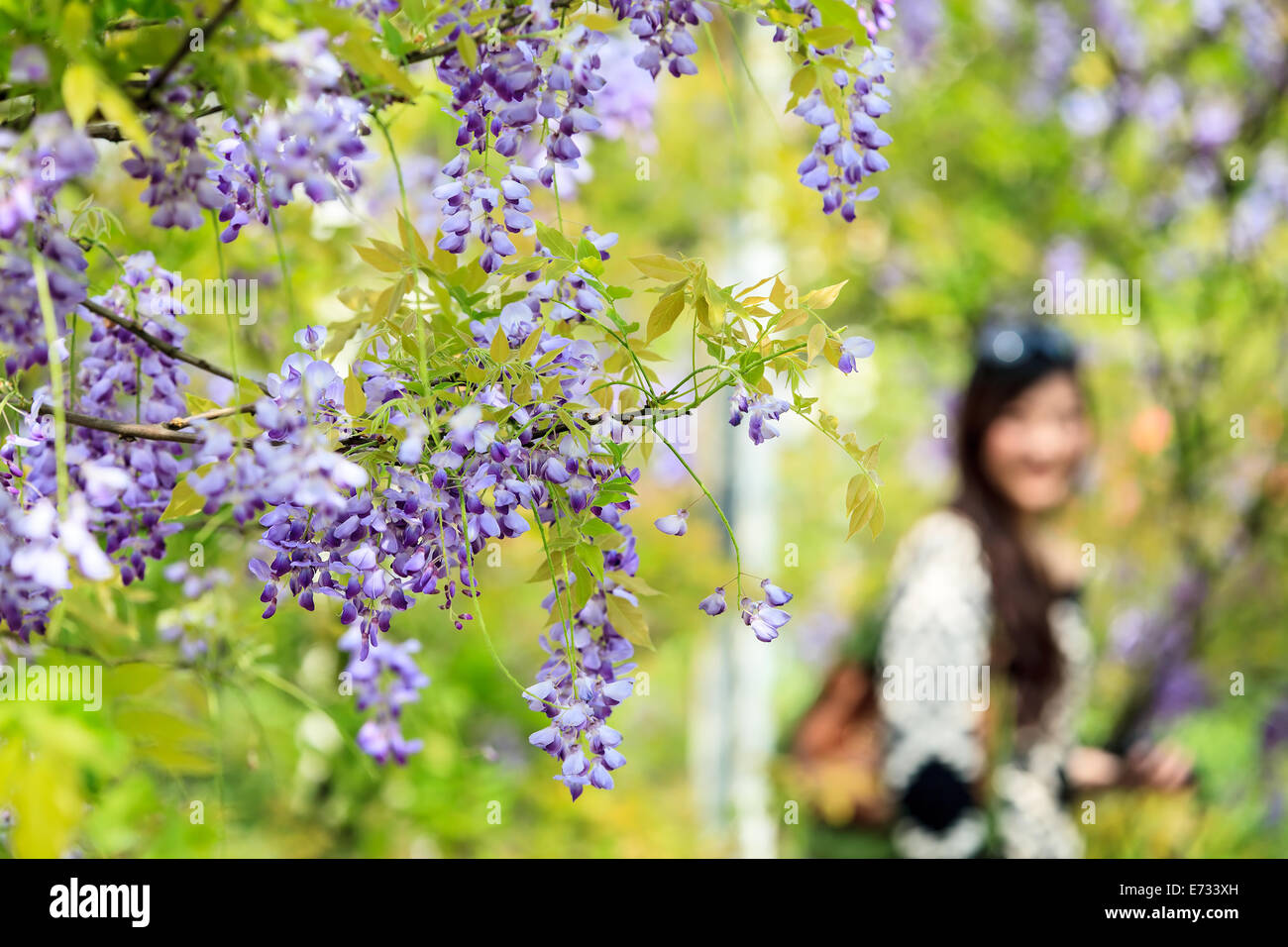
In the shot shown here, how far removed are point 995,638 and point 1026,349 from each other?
0.77 meters

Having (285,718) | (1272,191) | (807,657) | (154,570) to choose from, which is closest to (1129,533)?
(1272,191)

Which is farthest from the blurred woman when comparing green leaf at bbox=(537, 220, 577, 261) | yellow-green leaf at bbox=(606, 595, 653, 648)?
green leaf at bbox=(537, 220, 577, 261)

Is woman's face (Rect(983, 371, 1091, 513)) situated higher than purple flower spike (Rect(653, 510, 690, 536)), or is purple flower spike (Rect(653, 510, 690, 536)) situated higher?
woman's face (Rect(983, 371, 1091, 513))

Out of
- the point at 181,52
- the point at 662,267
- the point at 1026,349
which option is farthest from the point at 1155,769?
the point at 181,52

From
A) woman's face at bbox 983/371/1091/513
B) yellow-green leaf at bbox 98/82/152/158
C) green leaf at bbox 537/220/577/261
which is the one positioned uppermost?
woman's face at bbox 983/371/1091/513

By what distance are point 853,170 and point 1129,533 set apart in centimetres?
355

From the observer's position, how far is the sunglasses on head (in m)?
3.04

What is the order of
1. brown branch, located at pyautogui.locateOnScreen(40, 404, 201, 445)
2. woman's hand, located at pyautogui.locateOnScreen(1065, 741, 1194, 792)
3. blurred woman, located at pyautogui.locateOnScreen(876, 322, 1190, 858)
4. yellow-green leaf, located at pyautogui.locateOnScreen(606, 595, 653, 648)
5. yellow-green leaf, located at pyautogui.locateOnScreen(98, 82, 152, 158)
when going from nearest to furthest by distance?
yellow-green leaf, located at pyautogui.locateOnScreen(98, 82, 152, 158) < brown branch, located at pyautogui.locateOnScreen(40, 404, 201, 445) < yellow-green leaf, located at pyautogui.locateOnScreen(606, 595, 653, 648) < blurred woman, located at pyautogui.locateOnScreen(876, 322, 1190, 858) < woman's hand, located at pyautogui.locateOnScreen(1065, 741, 1194, 792)

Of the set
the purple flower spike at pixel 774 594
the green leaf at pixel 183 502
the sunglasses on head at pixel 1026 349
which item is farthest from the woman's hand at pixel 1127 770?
the green leaf at pixel 183 502

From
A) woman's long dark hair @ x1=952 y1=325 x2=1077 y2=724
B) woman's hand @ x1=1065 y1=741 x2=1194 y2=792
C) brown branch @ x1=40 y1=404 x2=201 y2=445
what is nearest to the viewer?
brown branch @ x1=40 y1=404 x2=201 y2=445

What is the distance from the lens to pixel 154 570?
5.24 ft

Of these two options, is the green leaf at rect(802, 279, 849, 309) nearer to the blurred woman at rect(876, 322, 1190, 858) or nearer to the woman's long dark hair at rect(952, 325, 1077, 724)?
the blurred woman at rect(876, 322, 1190, 858)

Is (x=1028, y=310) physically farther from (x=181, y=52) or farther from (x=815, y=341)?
(x=181, y=52)

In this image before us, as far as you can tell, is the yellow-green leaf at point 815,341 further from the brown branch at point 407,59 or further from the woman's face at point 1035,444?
the woman's face at point 1035,444
